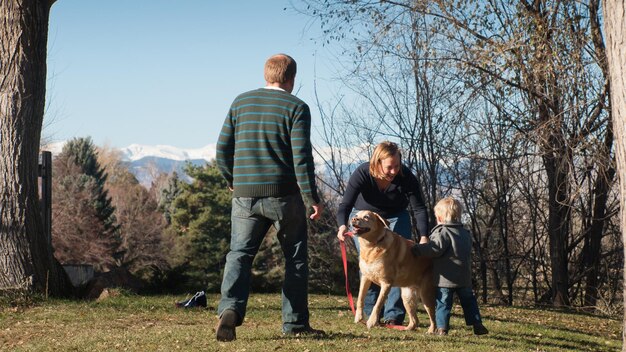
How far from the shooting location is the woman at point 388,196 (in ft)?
24.5

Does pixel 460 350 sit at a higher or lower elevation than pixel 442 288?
lower

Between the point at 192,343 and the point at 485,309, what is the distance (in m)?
6.76

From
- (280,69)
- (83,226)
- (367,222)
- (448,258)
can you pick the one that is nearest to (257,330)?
(367,222)

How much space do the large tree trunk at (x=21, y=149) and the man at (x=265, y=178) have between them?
592 cm

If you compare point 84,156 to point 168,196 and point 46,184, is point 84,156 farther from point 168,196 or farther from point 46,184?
point 46,184

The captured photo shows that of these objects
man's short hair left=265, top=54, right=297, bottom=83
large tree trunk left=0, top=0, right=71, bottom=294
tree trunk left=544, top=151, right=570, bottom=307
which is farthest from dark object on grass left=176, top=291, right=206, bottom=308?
tree trunk left=544, top=151, right=570, bottom=307

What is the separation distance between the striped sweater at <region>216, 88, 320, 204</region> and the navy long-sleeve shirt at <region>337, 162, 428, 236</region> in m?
1.37

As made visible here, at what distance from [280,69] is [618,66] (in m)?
2.78

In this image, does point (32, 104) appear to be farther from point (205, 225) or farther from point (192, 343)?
point (205, 225)

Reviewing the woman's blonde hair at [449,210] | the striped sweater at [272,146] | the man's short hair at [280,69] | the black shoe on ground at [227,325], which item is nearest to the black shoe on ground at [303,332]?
the black shoe on ground at [227,325]

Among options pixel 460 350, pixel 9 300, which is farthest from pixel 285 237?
pixel 9 300

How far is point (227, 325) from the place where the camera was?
6.21 m

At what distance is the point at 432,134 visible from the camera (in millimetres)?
15883

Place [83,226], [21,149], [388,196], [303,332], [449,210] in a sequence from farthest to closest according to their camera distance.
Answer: [83,226] → [21,149] → [388,196] → [449,210] → [303,332]
